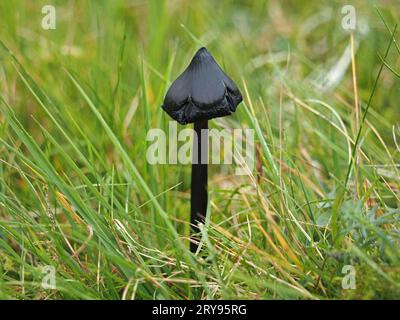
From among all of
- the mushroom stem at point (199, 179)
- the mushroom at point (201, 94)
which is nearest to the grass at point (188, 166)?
the mushroom stem at point (199, 179)

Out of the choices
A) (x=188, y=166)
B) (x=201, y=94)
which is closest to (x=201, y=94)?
(x=201, y=94)

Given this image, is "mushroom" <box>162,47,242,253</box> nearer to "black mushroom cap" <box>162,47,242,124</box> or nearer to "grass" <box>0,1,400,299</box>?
"black mushroom cap" <box>162,47,242,124</box>

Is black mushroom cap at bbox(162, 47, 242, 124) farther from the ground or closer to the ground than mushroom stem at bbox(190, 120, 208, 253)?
farther from the ground

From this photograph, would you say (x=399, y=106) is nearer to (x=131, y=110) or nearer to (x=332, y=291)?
(x=131, y=110)

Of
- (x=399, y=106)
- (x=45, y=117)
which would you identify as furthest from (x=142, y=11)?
(x=399, y=106)

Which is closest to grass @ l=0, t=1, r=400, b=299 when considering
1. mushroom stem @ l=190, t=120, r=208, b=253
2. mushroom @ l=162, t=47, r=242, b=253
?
mushroom stem @ l=190, t=120, r=208, b=253

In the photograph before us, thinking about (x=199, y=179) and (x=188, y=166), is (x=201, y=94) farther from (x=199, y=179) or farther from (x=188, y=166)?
(x=188, y=166)

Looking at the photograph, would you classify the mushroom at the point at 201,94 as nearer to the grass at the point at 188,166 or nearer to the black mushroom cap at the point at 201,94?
the black mushroom cap at the point at 201,94
